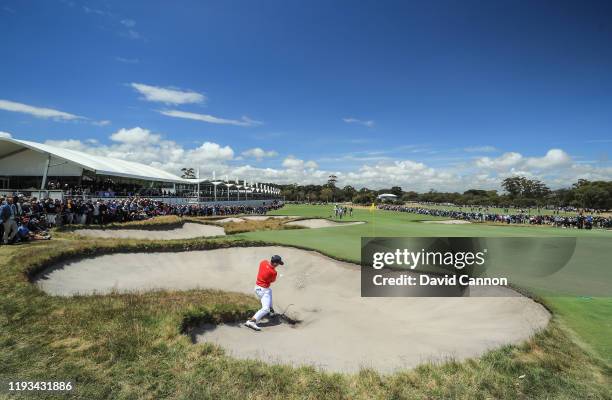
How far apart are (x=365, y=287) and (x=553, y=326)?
23.5 ft

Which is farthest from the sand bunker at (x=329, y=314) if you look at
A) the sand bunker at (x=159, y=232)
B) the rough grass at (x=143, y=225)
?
the rough grass at (x=143, y=225)

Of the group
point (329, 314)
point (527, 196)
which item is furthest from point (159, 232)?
point (527, 196)

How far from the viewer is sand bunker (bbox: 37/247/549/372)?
28.5 feet

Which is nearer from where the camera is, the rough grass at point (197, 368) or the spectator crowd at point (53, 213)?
the rough grass at point (197, 368)

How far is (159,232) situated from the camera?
1110 inches

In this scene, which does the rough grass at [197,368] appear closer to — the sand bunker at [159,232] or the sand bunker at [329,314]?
the sand bunker at [329,314]

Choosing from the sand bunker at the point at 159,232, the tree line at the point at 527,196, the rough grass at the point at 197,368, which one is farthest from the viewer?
the tree line at the point at 527,196

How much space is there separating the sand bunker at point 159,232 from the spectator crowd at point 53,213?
2.19 metres

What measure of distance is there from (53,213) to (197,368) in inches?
887

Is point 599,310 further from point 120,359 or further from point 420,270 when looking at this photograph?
point 120,359

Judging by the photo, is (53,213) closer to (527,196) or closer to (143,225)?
(143,225)

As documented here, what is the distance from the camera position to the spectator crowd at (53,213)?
15.8 metres

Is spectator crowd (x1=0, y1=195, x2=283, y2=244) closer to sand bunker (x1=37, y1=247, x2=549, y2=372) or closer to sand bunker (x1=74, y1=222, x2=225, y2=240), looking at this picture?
sand bunker (x1=74, y1=222, x2=225, y2=240)

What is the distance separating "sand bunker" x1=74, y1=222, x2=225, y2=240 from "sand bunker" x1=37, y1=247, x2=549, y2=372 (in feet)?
23.8
